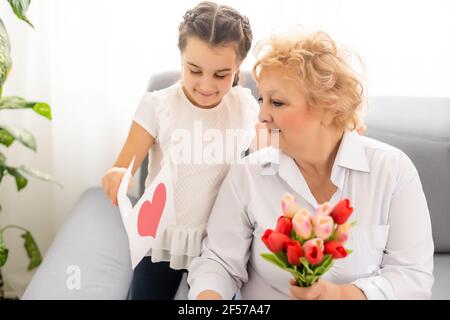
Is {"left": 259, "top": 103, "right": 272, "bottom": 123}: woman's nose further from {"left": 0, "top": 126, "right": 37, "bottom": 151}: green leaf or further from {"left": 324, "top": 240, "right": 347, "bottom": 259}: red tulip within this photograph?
{"left": 0, "top": 126, "right": 37, "bottom": 151}: green leaf

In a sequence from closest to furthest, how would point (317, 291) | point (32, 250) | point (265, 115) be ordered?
point (317, 291), point (265, 115), point (32, 250)

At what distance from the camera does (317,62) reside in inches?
41.7

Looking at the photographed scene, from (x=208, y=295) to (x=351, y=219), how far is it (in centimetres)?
32

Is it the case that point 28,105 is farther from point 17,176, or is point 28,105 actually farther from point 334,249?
point 334,249

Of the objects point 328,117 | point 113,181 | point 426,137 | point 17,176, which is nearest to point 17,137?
point 17,176

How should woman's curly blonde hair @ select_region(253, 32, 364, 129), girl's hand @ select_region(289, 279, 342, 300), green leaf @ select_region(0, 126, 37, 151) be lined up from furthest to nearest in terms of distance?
green leaf @ select_region(0, 126, 37, 151)
woman's curly blonde hair @ select_region(253, 32, 364, 129)
girl's hand @ select_region(289, 279, 342, 300)

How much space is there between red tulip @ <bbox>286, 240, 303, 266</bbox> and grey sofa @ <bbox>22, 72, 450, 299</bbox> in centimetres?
65

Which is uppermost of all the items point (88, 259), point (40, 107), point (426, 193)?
point (40, 107)

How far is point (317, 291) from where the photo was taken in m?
0.97

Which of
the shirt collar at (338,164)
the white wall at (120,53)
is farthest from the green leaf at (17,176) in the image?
the shirt collar at (338,164)

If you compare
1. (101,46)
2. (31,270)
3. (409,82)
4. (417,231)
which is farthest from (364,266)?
(31,270)

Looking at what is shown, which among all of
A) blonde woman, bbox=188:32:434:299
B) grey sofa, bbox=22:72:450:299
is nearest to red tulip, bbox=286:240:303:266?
blonde woman, bbox=188:32:434:299

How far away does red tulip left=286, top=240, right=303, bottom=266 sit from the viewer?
0.84 meters
